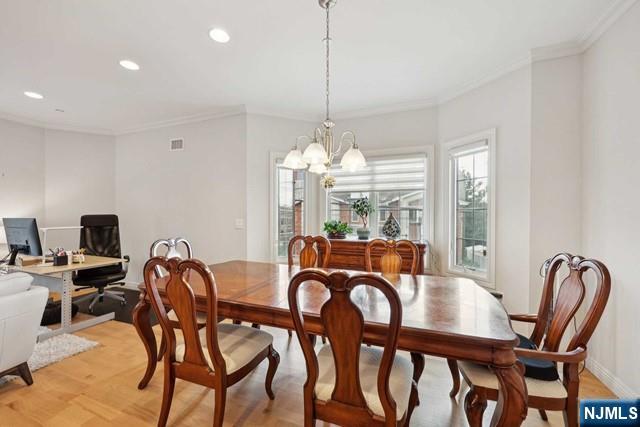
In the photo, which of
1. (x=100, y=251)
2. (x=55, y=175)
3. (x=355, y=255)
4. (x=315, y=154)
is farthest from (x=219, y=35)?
(x=55, y=175)

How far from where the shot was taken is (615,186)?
217 centimetres

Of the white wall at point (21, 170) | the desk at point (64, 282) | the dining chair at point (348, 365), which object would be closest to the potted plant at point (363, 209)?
the dining chair at point (348, 365)

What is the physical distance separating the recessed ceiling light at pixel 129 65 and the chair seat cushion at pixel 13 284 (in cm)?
202

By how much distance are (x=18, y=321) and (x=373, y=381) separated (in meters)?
2.45

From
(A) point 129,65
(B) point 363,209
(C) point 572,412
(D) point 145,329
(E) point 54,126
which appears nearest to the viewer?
(C) point 572,412

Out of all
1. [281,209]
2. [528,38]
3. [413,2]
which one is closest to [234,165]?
[281,209]

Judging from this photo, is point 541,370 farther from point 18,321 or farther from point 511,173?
point 18,321

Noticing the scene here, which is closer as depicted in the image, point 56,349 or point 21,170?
point 56,349

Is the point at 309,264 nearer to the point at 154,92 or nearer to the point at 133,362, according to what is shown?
the point at 133,362

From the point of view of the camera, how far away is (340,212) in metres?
4.40

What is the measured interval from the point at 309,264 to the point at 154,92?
275 centimetres

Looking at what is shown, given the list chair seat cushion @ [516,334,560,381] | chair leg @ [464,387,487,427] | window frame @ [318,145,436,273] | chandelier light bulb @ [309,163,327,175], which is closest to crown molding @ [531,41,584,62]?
window frame @ [318,145,436,273]

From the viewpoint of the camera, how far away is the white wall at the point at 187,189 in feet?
13.5

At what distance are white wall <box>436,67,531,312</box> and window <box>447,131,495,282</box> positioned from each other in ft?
0.33
